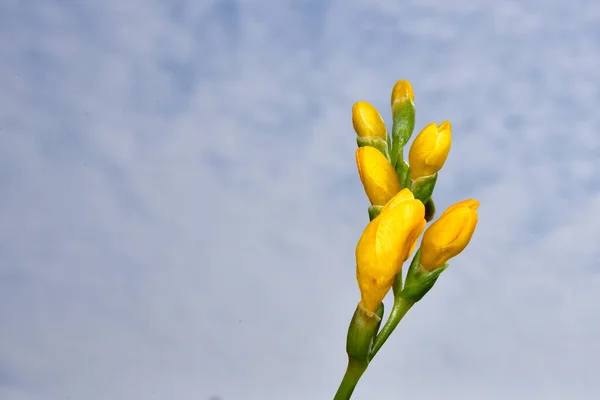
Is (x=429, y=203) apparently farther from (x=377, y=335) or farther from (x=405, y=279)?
(x=377, y=335)

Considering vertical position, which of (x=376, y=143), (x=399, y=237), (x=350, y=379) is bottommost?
(x=350, y=379)

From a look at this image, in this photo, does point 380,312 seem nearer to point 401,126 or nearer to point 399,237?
point 399,237

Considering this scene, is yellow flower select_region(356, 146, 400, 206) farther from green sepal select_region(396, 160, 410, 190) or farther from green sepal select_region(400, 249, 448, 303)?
green sepal select_region(400, 249, 448, 303)

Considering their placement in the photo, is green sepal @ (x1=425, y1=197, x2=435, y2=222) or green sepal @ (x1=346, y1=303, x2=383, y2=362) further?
green sepal @ (x1=425, y1=197, x2=435, y2=222)

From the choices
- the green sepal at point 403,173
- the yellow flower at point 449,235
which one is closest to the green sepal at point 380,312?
the yellow flower at point 449,235

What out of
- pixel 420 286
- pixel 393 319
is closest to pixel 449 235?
pixel 420 286

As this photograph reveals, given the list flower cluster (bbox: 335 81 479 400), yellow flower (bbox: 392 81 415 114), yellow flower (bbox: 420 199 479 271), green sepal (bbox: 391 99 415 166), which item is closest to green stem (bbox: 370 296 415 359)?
flower cluster (bbox: 335 81 479 400)
